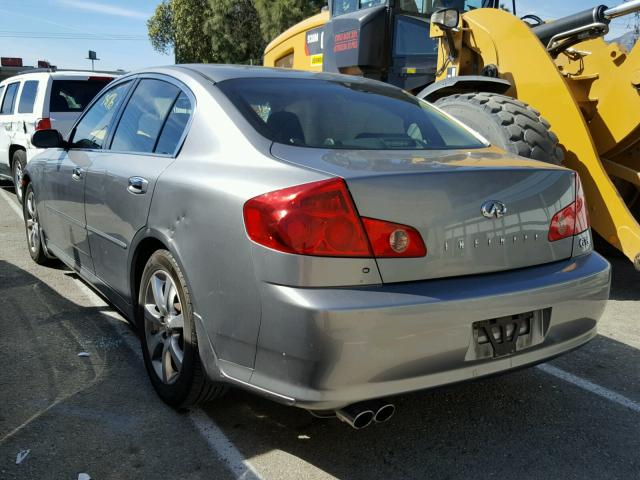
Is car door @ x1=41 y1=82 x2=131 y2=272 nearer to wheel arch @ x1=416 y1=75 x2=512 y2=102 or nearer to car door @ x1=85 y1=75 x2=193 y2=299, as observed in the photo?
car door @ x1=85 y1=75 x2=193 y2=299

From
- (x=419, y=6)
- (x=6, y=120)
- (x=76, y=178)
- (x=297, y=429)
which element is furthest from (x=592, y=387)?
(x=6, y=120)

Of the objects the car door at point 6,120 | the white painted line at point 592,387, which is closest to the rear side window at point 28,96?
the car door at point 6,120

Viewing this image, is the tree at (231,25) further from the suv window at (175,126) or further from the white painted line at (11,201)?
the suv window at (175,126)

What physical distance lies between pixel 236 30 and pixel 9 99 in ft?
94.5

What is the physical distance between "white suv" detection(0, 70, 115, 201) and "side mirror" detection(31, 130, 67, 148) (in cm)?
417

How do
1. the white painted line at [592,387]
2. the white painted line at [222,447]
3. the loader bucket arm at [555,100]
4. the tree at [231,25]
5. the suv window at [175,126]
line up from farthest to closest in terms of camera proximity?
the tree at [231,25]
the loader bucket arm at [555,100]
the white painted line at [592,387]
the suv window at [175,126]
the white painted line at [222,447]

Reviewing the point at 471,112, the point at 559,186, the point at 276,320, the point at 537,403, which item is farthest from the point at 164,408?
the point at 471,112

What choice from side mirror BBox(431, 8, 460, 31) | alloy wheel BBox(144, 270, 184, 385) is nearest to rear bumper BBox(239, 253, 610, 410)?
Answer: alloy wheel BBox(144, 270, 184, 385)

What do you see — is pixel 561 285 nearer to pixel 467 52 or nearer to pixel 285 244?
pixel 285 244

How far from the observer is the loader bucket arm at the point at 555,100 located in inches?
179

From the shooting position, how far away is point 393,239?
2293mm

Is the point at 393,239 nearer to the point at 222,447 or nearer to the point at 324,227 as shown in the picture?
the point at 324,227

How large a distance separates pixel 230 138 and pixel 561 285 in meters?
1.52

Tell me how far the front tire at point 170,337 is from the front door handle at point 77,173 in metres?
1.16
